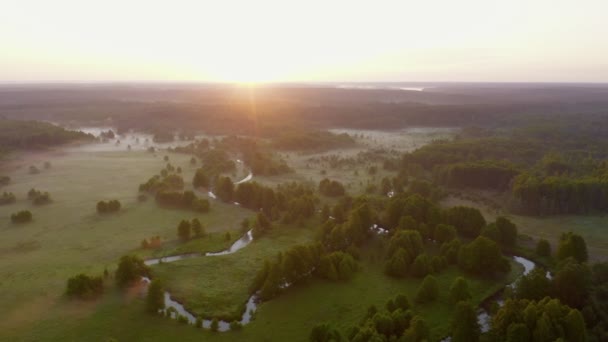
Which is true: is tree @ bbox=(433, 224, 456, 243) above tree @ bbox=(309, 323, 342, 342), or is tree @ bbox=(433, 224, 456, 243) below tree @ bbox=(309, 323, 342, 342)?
above

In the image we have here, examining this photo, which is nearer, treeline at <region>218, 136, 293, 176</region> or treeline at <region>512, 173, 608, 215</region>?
treeline at <region>512, 173, 608, 215</region>

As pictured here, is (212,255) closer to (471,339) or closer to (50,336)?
(50,336)

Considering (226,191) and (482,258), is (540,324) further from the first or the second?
(226,191)

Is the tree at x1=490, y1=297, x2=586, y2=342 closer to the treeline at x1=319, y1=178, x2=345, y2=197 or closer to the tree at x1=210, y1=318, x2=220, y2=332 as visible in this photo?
the tree at x1=210, y1=318, x2=220, y2=332

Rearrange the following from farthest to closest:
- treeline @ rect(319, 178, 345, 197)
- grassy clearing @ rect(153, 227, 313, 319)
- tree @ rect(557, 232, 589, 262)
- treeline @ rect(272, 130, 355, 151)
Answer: treeline @ rect(272, 130, 355, 151), treeline @ rect(319, 178, 345, 197), tree @ rect(557, 232, 589, 262), grassy clearing @ rect(153, 227, 313, 319)

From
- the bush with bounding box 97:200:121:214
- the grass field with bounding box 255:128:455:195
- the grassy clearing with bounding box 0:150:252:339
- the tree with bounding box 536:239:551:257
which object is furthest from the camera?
the grass field with bounding box 255:128:455:195

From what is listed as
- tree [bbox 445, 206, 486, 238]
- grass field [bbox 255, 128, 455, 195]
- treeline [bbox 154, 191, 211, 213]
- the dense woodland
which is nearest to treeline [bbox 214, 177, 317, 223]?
the dense woodland

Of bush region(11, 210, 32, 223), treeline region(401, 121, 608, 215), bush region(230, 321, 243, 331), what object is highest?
treeline region(401, 121, 608, 215)

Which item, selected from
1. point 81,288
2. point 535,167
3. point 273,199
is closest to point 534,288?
point 273,199
